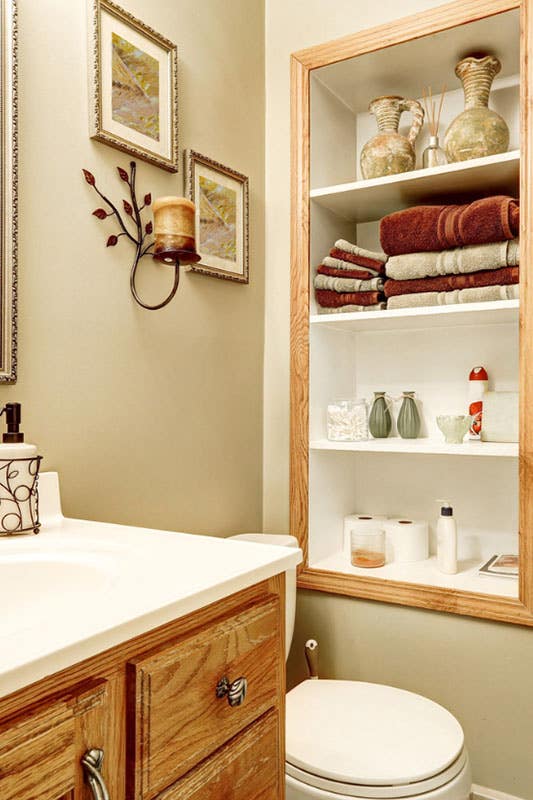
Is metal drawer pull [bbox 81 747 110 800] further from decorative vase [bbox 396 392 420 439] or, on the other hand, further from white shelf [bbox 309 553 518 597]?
decorative vase [bbox 396 392 420 439]

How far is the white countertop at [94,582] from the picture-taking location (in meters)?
0.61

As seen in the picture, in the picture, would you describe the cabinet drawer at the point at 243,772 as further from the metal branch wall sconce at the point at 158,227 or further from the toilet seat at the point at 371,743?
the metal branch wall sconce at the point at 158,227

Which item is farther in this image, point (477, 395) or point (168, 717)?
point (477, 395)

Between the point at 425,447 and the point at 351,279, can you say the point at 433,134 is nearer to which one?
the point at 351,279

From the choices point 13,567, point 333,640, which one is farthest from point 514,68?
point 13,567

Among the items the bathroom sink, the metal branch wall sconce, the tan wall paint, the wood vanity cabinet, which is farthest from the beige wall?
the bathroom sink

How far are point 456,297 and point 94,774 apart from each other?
4.60 feet

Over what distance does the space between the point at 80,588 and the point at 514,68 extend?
1785mm

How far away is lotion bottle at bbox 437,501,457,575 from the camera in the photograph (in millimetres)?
1739

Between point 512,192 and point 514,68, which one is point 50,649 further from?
point 514,68

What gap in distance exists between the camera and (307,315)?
186 cm

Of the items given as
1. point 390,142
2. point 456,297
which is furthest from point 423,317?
point 390,142

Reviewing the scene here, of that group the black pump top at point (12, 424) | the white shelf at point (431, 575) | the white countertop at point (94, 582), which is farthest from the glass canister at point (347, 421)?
the black pump top at point (12, 424)

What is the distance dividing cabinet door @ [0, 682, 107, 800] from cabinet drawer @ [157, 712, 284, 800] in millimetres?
148
